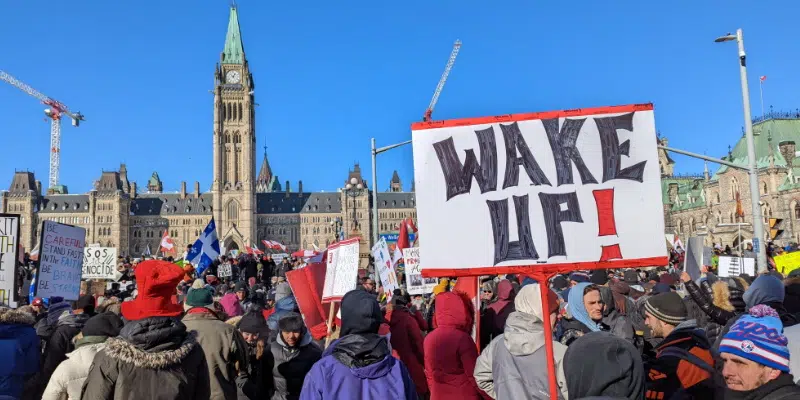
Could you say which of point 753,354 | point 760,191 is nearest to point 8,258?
point 753,354

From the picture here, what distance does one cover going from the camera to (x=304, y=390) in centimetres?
392

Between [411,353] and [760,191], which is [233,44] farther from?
[411,353]

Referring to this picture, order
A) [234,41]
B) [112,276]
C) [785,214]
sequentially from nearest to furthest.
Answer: [112,276] < [785,214] < [234,41]

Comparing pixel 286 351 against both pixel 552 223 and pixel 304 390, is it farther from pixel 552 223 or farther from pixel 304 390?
pixel 552 223

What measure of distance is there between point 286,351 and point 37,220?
135 m

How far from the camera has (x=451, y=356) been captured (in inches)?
210

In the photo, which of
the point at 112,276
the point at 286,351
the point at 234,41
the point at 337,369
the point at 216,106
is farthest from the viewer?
the point at 234,41

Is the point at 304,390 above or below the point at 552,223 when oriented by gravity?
below

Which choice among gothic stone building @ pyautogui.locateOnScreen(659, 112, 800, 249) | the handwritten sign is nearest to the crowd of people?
the handwritten sign

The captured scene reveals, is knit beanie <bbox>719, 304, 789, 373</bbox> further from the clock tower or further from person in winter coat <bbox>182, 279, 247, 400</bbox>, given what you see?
the clock tower

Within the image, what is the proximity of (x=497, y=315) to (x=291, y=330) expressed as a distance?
121 inches

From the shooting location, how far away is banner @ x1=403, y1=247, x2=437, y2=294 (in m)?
14.9

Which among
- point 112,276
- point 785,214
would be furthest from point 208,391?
point 785,214

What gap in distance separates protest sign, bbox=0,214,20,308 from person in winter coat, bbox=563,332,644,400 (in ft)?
24.1
